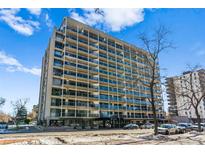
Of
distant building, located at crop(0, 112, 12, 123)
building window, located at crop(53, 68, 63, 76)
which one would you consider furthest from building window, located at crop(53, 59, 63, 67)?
distant building, located at crop(0, 112, 12, 123)

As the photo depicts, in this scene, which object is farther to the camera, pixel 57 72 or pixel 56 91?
pixel 57 72

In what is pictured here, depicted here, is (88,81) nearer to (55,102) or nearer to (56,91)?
(56,91)

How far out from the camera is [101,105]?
43562mm

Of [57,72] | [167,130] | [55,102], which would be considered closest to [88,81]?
[57,72]

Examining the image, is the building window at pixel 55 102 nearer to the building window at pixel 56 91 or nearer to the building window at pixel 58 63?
the building window at pixel 56 91

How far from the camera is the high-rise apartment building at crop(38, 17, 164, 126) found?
124ft

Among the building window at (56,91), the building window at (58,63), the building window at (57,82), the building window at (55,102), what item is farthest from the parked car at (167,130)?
the building window at (58,63)

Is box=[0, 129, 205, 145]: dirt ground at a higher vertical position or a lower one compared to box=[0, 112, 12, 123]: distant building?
lower

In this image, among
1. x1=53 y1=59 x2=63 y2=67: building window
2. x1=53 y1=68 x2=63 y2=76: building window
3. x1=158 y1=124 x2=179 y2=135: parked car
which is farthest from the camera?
x1=53 y1=59 x2=63 y2=67: building window

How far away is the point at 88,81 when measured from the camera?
4325cm

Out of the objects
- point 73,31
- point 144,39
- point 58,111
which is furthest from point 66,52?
point 144,39

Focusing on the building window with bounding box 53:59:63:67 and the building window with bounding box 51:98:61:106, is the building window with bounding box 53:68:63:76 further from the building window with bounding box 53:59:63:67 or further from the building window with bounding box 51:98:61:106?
the building window with bounding box 51:98:61:106

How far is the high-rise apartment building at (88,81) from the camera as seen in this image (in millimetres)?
37688
